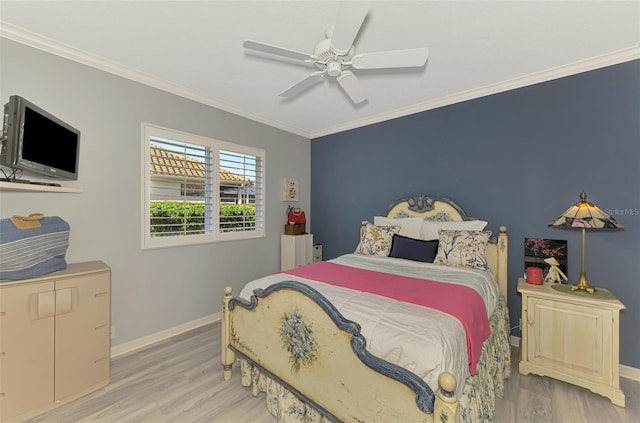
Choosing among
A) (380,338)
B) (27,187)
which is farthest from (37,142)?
(380,338)

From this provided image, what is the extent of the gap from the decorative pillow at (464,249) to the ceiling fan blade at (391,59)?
166cm

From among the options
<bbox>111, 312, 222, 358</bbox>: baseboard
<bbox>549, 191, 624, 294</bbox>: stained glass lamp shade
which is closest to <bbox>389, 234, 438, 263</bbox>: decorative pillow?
<bbox>549, 191, 624, 294</bbox>: stained glass lamp shade

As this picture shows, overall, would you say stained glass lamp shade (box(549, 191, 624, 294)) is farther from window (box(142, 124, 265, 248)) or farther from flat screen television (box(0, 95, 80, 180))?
flat screen television (box(0, 95, 80, 180))

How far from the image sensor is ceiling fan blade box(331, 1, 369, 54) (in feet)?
4.44

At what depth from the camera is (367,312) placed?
4.99ft

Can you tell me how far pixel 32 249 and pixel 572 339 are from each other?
3.95 m

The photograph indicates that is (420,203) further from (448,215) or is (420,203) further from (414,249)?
(414,249)

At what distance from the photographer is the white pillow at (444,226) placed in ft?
9.34

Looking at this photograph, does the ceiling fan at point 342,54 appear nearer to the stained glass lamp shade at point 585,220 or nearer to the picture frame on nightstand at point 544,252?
the stained glass lamp shade at point 585,220

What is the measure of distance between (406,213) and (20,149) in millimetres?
3476

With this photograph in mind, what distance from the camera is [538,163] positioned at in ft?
8.67

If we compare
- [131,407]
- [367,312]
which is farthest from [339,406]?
[131,407]

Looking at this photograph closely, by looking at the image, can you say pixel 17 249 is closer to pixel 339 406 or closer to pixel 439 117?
pixel 339 406

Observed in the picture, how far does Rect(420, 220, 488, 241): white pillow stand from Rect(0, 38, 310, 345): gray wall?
2395 millimetres
